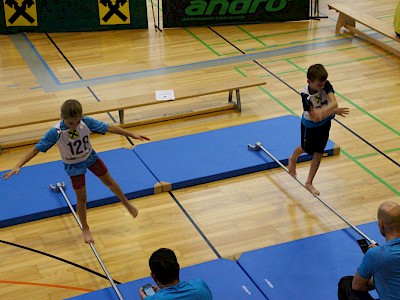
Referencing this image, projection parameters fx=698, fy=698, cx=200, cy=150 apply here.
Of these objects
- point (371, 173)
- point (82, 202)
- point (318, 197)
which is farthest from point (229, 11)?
point (82, 202)

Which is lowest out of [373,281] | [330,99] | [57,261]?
[57,261]

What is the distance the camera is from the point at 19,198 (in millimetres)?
6445

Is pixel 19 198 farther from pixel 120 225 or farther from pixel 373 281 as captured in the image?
pixel 373 281

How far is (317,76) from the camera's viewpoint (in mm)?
5812

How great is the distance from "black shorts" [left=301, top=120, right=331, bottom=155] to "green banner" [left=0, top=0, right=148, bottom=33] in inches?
194

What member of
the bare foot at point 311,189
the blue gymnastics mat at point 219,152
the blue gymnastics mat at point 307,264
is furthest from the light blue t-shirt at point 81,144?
the bare foot at point 311,189

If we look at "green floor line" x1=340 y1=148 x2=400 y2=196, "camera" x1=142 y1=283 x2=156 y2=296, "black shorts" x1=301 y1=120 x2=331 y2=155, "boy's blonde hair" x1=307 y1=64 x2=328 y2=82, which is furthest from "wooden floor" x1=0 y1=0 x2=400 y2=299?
"boy's blonde hair" x1=307 y1=64 x2=328 y2=82

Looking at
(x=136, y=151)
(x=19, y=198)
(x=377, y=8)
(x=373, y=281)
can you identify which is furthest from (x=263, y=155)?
(x=377, y=8)

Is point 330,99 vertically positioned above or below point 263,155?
above

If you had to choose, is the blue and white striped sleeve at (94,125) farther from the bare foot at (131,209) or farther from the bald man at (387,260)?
the bald man at (387,260)

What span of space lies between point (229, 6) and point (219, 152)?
401 centimetres

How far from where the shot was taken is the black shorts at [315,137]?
6.16m

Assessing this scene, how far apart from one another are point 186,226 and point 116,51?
14.2 ft

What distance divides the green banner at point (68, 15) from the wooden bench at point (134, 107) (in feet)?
7.60
